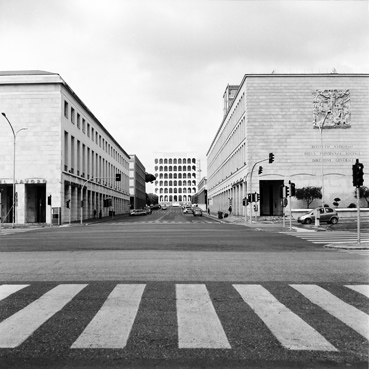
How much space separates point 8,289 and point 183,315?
394cm

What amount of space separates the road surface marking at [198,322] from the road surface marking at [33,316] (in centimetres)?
191

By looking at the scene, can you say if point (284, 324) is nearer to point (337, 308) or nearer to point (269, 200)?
point (337, 308)

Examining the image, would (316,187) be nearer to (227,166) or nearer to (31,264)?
(227,166)

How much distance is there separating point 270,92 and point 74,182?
103 ft

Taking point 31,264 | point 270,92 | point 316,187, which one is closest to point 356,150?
point 316,187

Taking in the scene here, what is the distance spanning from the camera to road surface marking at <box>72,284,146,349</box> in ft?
16.3

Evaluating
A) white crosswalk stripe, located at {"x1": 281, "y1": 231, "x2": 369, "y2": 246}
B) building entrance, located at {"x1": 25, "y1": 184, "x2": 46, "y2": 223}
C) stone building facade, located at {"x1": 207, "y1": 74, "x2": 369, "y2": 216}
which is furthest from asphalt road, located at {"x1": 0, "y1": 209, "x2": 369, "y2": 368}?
stone building facade, located at {"x1": 207, "y1": 74, "x2": 369, "y2": 216}

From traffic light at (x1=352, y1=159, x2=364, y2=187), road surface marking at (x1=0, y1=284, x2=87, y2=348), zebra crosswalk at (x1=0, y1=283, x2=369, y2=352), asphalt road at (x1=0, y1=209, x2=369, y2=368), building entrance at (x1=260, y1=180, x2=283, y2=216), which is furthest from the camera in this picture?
building entrance at (x1=260, y1=180, x2=283, y2=216)

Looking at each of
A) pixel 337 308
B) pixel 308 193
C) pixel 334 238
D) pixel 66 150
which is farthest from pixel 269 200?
pixel 337 308

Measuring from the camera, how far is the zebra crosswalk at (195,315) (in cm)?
504

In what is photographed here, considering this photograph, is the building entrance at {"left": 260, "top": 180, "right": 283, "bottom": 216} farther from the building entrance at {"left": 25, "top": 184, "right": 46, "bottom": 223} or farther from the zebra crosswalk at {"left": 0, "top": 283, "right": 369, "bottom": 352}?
the zebra crosswalk at {"left": 0, "top": 283, "right": 369, "bottom": 352}

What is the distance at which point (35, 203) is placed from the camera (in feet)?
177

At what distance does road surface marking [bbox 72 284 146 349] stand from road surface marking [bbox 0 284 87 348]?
0.71 metres

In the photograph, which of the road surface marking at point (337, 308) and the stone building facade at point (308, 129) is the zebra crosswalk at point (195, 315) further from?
the stone building facade at point (308, 129)
